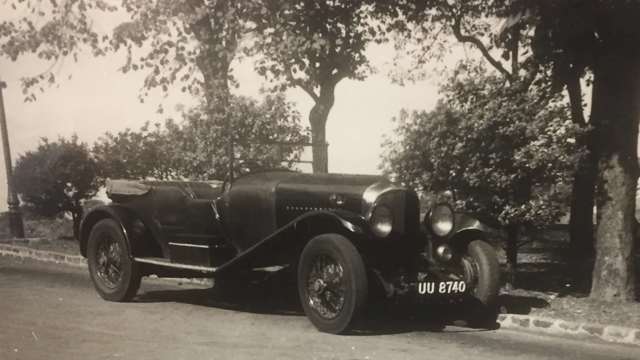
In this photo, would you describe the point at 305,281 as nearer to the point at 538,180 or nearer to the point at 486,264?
the point at 486,264

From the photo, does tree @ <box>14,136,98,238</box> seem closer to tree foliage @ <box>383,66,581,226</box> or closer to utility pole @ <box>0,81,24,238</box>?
utility pole @ <box>0,81,24,238</box>

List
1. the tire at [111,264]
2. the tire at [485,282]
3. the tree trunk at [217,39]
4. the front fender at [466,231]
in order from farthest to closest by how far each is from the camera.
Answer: the tree trunk at [217,39] → the tire at [111,264] → the front fender at [466,231] → the tire at [485,282]

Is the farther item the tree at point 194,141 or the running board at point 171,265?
the tree at point 194,141

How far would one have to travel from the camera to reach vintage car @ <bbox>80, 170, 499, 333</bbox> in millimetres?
6570

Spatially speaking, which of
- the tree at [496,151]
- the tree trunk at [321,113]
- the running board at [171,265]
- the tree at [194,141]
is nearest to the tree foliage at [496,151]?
the tree at [496,151]

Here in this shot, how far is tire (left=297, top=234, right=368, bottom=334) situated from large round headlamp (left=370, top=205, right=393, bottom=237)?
0.27 meters

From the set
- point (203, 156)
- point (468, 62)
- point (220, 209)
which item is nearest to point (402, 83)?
point (468, 62)

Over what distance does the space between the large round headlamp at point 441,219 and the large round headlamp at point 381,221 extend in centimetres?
56

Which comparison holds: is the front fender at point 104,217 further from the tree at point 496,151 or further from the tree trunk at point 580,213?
the tree trunk at point 580,213

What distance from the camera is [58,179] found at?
68.6ft

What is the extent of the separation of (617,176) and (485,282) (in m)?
2.22

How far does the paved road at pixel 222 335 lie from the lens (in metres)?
5.68

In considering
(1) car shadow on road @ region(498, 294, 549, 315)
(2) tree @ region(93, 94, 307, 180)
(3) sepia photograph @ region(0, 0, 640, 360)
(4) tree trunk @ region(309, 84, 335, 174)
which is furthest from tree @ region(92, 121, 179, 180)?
(1) car shadow on road @ region(498, 294, 549, 315)

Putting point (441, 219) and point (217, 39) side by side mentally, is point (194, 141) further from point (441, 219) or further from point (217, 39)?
point (441, 219)
